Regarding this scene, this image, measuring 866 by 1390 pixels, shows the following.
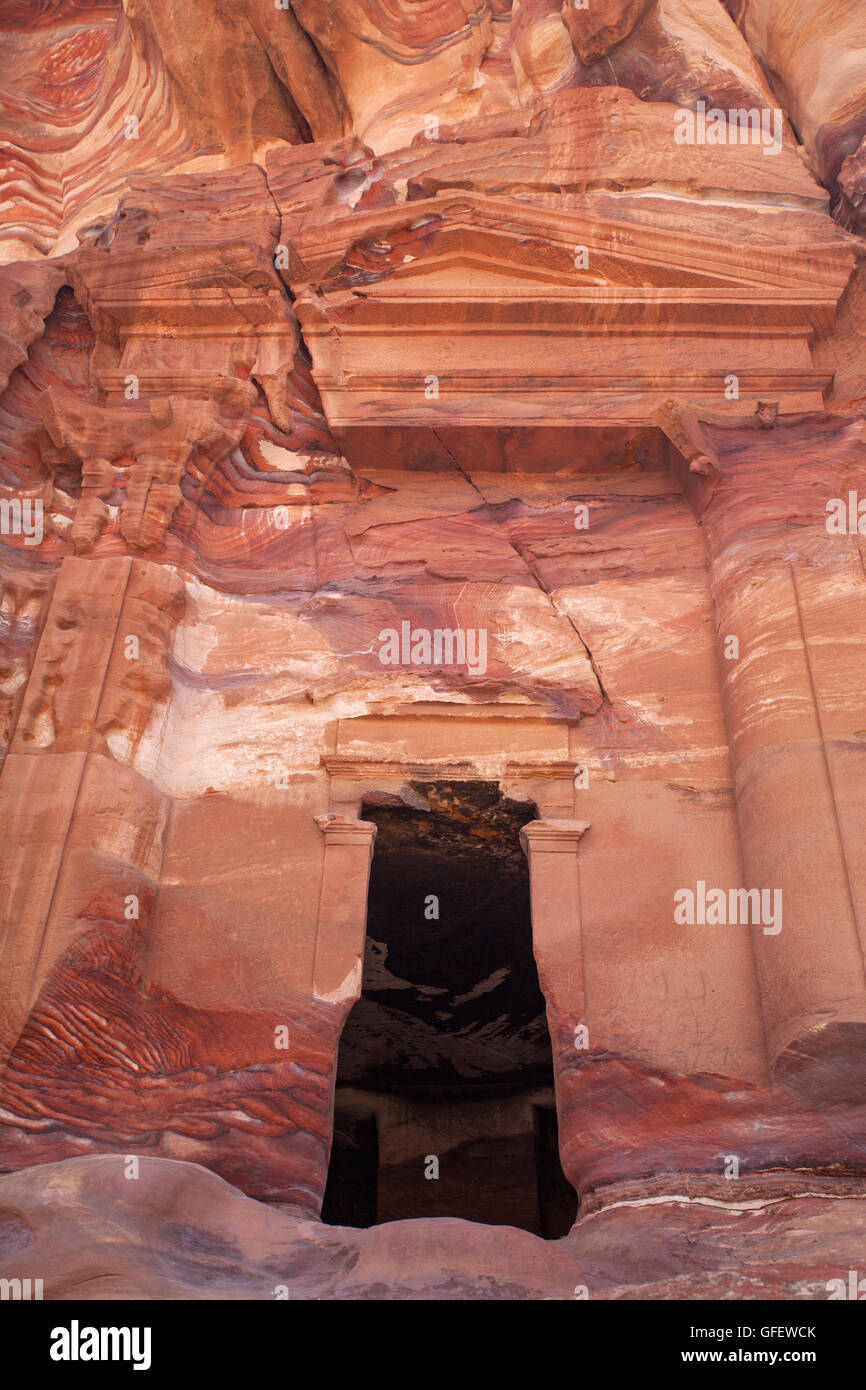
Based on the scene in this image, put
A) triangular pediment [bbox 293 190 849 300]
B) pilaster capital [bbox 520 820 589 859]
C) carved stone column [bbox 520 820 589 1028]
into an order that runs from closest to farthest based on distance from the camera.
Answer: carved stone column [bbox 520 820 589 1028], pilaster capital [bbox 520 820 589 859], triangular pediment [bbox 293 190 849 300]

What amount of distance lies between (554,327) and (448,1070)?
6.13m

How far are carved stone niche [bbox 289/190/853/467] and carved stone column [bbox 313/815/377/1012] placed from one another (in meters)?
3.39

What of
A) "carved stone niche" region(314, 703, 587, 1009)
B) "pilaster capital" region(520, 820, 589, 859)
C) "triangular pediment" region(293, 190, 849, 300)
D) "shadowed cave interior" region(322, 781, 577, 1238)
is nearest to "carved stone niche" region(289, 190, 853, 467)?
"triangular pediment" region(293, 190, 849, 300)

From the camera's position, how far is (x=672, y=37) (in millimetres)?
11969

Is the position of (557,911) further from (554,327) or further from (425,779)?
(554,327)

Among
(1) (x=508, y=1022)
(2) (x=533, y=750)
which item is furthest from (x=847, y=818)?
(1) (x=508, y=1022)

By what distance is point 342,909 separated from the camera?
7.24 metres

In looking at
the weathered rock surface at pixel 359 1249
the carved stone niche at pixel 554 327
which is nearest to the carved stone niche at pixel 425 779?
the weathered rock surface at pixel 359 1249

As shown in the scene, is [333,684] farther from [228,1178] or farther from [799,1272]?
[799,1272]

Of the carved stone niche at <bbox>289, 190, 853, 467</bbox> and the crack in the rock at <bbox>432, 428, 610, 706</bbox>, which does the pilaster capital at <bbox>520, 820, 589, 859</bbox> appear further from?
the carved stone niche at <bbox>289, 190, 853, 467</bbox>

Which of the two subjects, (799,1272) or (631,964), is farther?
(631,964)

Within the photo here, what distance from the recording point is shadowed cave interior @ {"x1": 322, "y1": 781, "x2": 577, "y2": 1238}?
931 centimetres

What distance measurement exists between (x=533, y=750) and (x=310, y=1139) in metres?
2.75

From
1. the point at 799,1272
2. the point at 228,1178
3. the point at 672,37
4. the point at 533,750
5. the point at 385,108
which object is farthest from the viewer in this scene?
the point at 385,108
